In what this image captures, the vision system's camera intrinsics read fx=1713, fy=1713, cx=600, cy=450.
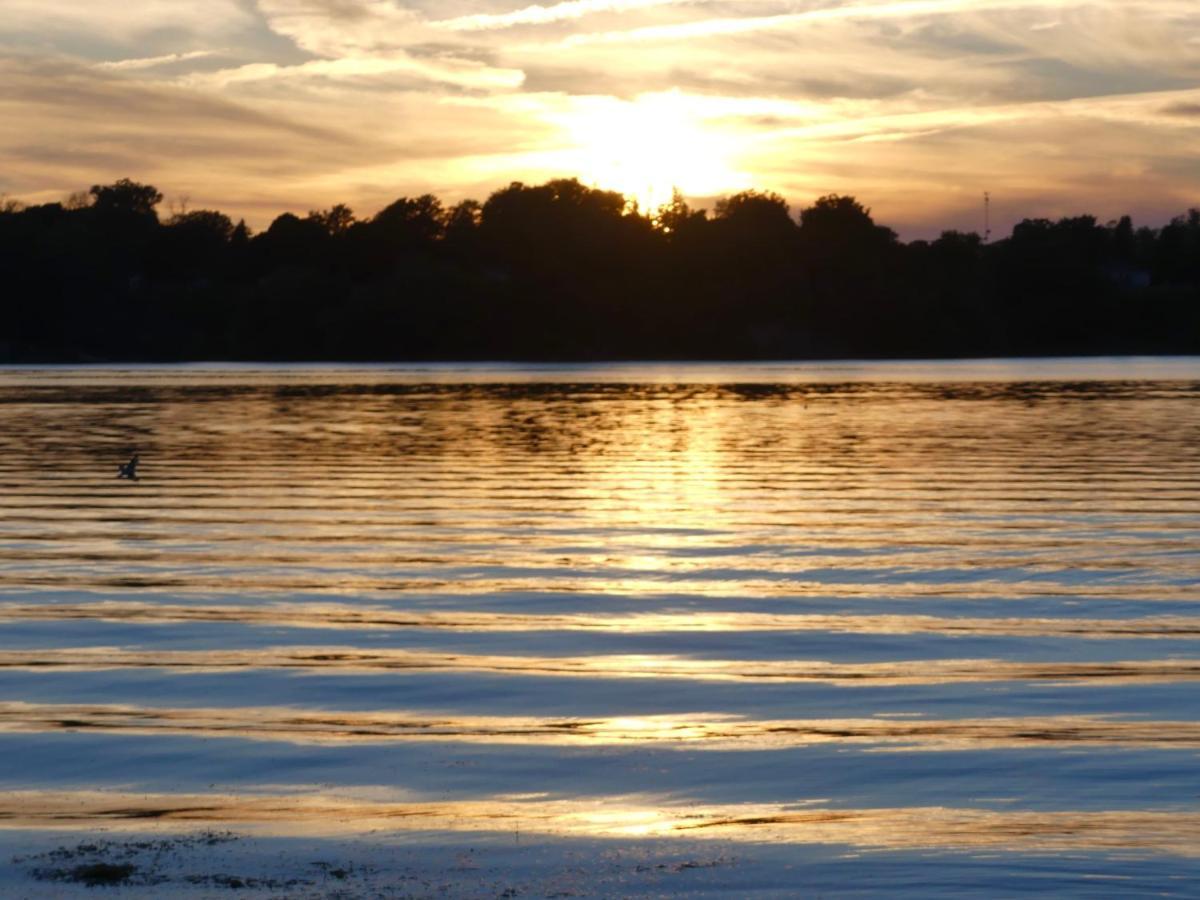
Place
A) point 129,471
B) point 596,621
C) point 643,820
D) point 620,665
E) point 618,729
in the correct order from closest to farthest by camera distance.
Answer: point 643,820, point 618,729, point 620,665, point 596,621, point 129,471

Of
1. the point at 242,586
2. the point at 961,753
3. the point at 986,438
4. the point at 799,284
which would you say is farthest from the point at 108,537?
the point at 799,284

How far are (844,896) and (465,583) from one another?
42.3 ft

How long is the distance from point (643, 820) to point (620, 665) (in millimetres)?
5464

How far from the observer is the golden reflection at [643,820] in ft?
35.2

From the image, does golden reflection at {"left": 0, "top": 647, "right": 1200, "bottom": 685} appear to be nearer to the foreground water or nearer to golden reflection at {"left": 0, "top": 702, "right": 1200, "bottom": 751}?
the foreground water

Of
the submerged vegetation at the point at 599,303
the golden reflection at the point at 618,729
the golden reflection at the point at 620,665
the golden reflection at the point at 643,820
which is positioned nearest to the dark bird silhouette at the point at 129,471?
the golden reflection at the point at 620,665

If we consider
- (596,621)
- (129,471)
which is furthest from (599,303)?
(596,621)

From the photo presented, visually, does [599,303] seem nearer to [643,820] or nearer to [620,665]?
[620,665]

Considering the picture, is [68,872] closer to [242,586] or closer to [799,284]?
[242,586]

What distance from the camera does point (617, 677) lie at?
16062 millimetres

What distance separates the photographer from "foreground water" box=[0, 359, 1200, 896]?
1066 centimetres

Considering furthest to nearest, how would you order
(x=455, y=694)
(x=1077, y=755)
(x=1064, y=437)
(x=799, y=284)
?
(x=799, y=284) < (x=1064, y=437) < (x=455, y=694) < (x=1077, y=755)

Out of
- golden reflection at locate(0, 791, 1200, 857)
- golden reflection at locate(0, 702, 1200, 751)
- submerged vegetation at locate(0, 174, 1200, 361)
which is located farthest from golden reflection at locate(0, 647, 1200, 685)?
submerged vegetation at locate(0, 174, 1200, 361)

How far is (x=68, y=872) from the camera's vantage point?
10.0 meters
